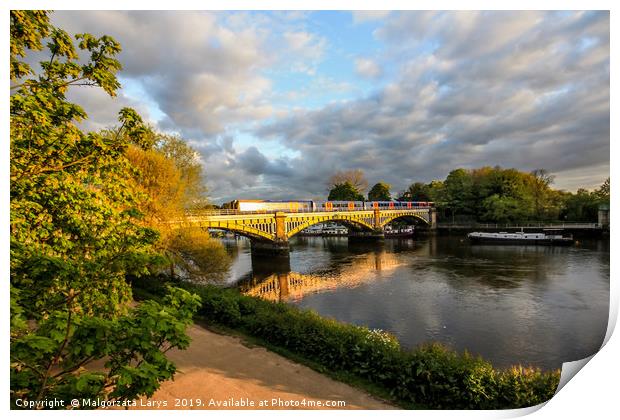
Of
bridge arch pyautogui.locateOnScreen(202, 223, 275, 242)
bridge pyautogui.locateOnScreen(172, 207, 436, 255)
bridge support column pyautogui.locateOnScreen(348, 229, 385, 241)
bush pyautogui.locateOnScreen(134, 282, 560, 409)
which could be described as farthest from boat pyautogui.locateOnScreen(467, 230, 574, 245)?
bush pyautogui.locateOnScreen(134, 282, 560, 409)

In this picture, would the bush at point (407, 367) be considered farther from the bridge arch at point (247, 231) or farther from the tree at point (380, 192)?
the tree at point (380, 192)

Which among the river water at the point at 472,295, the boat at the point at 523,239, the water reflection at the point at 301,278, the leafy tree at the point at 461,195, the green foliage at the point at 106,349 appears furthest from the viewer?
the leafy tree at the point at 461,195

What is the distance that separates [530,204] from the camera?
6159 centimetres

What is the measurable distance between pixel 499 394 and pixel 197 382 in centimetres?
737

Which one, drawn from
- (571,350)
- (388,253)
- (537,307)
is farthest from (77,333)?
(388,253)

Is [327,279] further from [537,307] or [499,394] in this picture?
[499,394]

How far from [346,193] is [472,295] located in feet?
229

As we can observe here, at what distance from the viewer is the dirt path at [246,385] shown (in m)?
7.48

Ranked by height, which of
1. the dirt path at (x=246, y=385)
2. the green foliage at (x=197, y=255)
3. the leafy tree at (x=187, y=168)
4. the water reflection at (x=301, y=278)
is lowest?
the water reflection at (x=301, y=278)

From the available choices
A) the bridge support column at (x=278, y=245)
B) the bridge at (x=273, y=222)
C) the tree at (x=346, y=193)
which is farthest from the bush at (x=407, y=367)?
the tree at (x=346, y=193)

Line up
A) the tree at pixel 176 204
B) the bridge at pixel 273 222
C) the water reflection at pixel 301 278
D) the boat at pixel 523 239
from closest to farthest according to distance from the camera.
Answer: the tree at pixel 176 204
the water reflection at pixel 301 278
the bridge at pixel 273 222
the boat at pixel 523 239

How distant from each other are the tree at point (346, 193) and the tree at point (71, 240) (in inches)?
3315

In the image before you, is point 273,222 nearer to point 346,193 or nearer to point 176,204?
point 176,204

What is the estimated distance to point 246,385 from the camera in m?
8.30
